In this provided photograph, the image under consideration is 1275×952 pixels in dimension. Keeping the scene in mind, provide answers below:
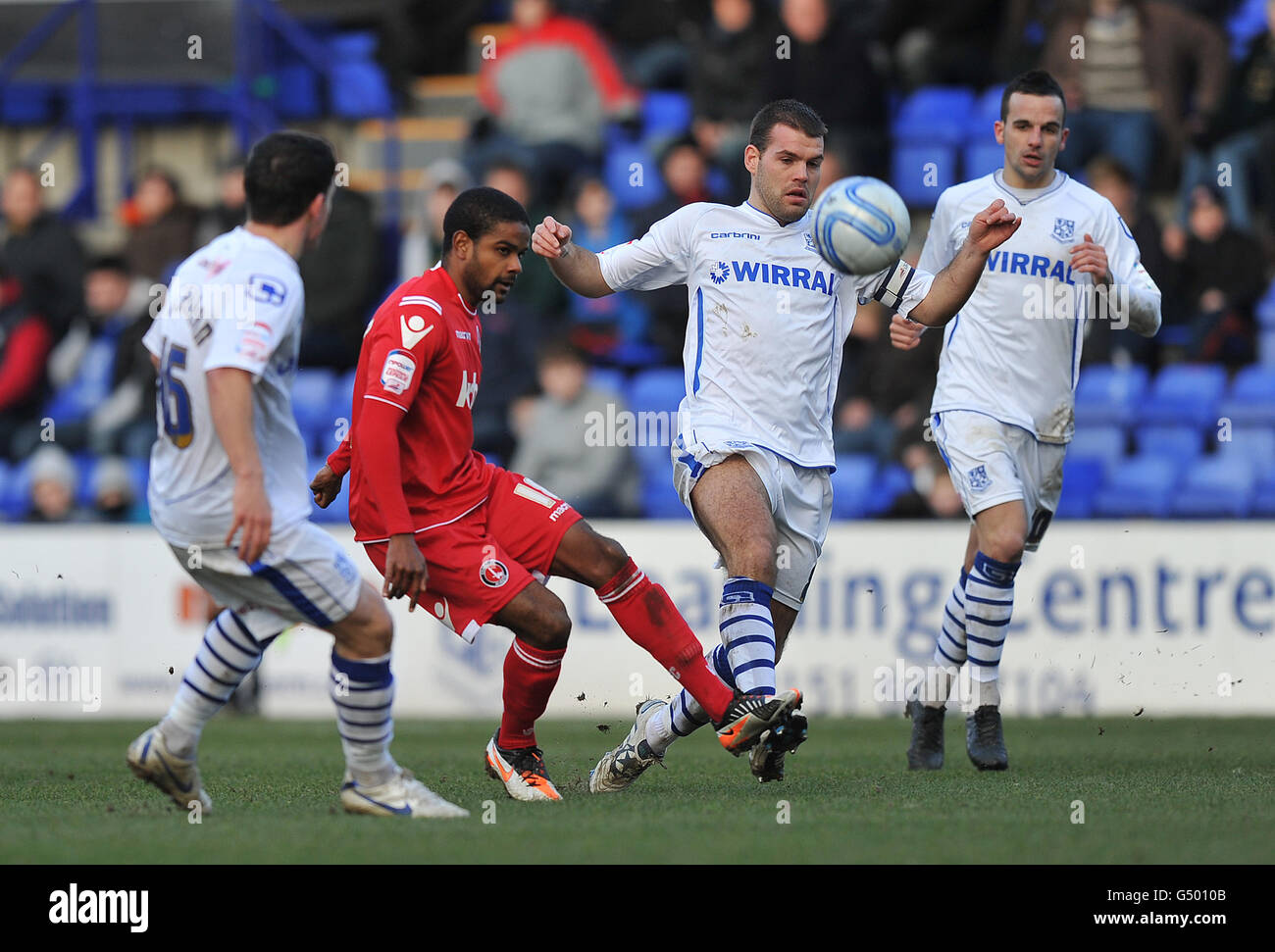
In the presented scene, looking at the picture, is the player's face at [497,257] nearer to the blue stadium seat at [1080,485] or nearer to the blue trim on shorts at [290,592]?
the blue trim on shorts at [290,592]

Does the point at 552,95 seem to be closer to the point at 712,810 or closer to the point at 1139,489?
the point at 1139,489

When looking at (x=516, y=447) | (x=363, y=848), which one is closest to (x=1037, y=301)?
(x=363, y=848)

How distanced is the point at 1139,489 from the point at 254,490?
901cm

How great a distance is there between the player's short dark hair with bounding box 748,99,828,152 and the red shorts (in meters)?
1.68

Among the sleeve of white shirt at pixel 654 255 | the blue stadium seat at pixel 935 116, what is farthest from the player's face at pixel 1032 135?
the blue stadium seat at pixel 935 116

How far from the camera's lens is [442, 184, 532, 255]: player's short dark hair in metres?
6.40

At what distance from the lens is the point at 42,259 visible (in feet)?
49.4

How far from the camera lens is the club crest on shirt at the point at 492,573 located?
20.8 feet

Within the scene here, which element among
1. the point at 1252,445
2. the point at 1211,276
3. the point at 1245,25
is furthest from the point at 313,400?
the point at 1245,25

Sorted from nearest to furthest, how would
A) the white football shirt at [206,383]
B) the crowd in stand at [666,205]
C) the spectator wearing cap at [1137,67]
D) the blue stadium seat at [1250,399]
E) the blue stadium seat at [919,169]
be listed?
the white football shirt at [206,383] → the blue stadium seat at [1250,399] → the crowd in stand at [666,205] → the spectator wearing cap at [1137,67] → the blue stadium seat at [919,169]

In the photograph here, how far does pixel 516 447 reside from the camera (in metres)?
13.2

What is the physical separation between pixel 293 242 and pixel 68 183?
1308 centimetres

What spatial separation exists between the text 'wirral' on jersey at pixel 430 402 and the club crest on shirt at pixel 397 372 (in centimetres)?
2

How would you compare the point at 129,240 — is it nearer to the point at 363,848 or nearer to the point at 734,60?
the point at 734,60
